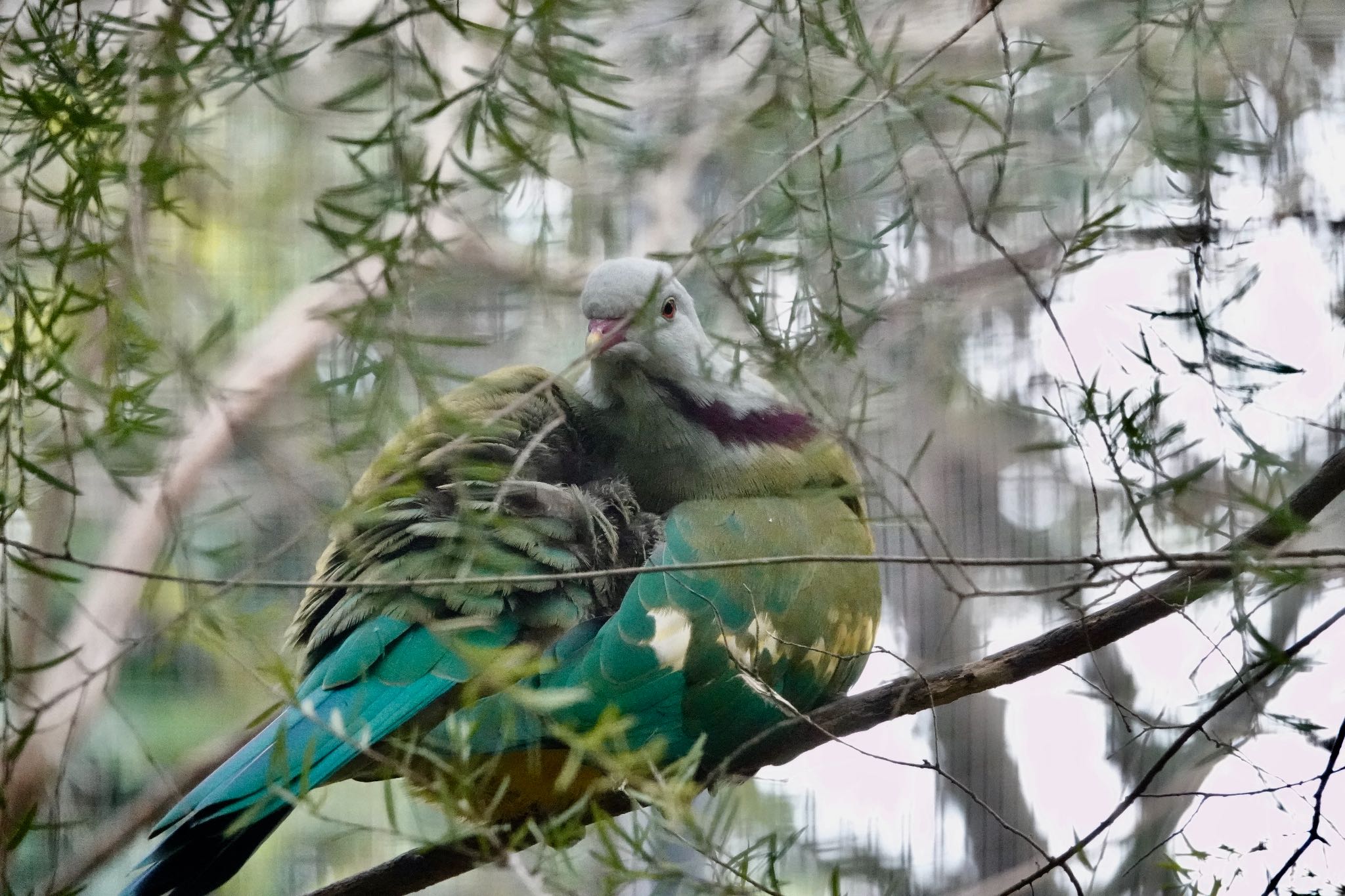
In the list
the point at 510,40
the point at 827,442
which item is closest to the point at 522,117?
the point at 510,40

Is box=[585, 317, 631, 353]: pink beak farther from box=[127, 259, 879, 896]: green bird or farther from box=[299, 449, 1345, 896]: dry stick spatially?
box=[299, 449, 1345, 896]: dry stick

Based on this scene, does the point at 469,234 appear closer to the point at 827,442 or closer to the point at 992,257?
the point at 827,442

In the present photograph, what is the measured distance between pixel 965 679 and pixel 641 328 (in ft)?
0.86

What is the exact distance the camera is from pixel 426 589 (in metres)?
0.65

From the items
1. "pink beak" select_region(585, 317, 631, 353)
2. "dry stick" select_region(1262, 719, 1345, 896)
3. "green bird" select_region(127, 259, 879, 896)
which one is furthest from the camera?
"pink beak" select_region(585, 317, 631, 353)

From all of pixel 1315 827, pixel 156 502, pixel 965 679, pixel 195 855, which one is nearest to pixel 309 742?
pixel 195 855

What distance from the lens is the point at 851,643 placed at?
29.2 inches

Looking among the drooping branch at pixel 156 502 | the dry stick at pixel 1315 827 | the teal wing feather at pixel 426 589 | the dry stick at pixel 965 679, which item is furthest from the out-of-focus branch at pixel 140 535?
the dry stick at pixel 1315 827

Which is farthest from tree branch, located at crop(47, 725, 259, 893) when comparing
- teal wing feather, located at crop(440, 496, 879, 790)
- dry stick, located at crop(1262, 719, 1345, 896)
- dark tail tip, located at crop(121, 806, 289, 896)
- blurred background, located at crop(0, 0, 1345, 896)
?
dry stick, located at crop(1262, 719, 1345, 896)

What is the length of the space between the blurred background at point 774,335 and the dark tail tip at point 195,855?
0.05 metres

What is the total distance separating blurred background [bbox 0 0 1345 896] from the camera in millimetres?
498

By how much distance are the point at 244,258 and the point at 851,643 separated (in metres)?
0.54

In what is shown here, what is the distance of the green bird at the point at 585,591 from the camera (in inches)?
22.8

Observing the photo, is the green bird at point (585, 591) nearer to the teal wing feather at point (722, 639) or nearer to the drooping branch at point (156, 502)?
the teal wing feather at point (722, 639)
